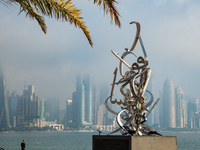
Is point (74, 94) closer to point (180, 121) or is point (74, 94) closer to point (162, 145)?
point (180, 121)

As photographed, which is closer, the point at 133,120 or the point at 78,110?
the point at 133,120

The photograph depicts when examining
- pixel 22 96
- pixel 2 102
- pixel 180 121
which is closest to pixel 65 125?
pixel 22 96

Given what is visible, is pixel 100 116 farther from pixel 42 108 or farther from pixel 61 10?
pixel 61 10

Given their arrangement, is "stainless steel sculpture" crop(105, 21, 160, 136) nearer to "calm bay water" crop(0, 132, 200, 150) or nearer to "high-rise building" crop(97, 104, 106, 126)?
"calm bay water" crop(0, 132, 200, 150)

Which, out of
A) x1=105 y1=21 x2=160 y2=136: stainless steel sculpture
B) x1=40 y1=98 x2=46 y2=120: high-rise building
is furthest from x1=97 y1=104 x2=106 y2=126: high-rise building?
x1=105 y1=21 x2=160 y2=136: stainless steel sculpture

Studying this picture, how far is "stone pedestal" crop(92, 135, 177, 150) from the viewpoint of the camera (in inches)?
341

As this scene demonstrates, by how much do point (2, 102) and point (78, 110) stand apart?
44.5 m

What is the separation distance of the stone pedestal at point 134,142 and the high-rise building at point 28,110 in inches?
5840

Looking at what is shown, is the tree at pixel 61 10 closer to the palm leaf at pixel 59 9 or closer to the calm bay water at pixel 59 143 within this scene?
the palm leaf at pixel 59 9

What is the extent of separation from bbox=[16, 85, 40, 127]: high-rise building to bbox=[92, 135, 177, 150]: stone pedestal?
487 ft

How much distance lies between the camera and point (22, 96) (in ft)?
579

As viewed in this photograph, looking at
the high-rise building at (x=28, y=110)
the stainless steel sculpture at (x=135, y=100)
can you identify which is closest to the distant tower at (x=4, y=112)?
the high-rise building at (x=28, y=110)

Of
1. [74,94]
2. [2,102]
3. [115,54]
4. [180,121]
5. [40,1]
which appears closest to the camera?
[40,1]

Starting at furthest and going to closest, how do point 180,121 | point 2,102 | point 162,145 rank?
1. point 180,121
2. point 2,102
3. point 162,145
